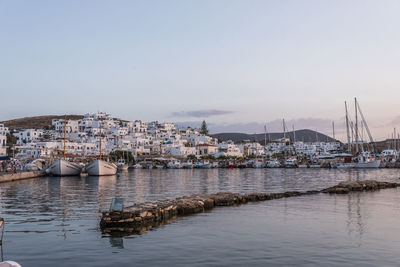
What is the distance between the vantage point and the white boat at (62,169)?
7506 centimetres

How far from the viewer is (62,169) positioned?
7512 cm

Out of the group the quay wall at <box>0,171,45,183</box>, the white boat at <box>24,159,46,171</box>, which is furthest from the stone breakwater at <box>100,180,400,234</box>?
the white boat at <box>24,159,46,171</box>

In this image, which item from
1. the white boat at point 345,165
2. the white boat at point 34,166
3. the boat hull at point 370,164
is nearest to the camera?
the white boat at point 34,166

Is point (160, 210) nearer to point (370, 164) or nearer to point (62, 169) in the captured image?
point (62, 169)

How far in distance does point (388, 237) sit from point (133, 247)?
1090 cm

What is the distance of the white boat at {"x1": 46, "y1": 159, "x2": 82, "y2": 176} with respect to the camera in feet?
246

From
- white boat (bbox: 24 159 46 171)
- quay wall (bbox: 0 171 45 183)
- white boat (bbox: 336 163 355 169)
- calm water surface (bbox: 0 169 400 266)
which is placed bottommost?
white boat (bbox: 336 163 355 169)

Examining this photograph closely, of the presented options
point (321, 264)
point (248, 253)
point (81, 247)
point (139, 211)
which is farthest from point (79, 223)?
point (321, 264)

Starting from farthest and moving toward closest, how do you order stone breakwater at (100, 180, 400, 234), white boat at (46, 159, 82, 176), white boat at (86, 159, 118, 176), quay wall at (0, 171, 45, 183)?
white boat at (86, 159, 118, 176)
white boat at (46, 159, 82, 176)
quay wall at (0, 171, 45, 183)
stone breakwater at (100, 180, 400, 234)

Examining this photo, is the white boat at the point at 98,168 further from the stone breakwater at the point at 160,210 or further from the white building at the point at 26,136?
the white building at the point at 26,136

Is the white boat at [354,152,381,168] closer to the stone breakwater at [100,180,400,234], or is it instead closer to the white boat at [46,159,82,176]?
the white boat at [46,159,82,176]

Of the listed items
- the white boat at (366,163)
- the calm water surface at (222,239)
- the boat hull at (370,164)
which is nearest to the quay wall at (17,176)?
the calm water surface at (222,239)

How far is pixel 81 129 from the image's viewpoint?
189 metres

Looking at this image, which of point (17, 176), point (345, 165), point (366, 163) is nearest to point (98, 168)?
point (17, 176)
